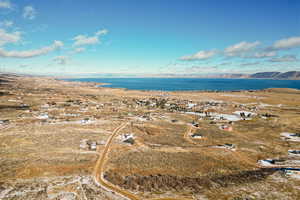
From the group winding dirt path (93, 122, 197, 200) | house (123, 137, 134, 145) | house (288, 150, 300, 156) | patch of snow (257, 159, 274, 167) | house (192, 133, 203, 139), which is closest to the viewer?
winding dirt path (93, 122, 197, 200)

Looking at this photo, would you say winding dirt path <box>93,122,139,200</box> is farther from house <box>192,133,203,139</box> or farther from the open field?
house <box>192,133,203,139</box>

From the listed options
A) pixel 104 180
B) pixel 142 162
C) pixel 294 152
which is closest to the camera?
pixel 104 180

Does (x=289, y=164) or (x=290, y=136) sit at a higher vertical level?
(x=290, y=136)

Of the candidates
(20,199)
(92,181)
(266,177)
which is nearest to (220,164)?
(266,177)

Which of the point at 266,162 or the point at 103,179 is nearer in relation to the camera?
the point at 103,179

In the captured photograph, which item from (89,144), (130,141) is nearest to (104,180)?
(89,144)

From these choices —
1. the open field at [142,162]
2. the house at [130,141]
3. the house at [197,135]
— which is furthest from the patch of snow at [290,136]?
the house at [130,141]

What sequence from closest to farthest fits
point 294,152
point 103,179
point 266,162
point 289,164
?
point 103,179 < point 289,164 < point 266,162 < point 294,152

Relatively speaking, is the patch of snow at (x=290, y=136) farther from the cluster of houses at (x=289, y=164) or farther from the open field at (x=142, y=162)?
the cluster of houses at (x=289, y=164)

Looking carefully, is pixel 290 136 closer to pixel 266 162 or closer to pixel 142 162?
pixel 266 162

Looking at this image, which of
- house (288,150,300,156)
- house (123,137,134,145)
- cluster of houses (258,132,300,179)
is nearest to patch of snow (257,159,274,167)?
cluster of houses (258,132,300,179)

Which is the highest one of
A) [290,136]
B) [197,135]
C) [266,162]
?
[290,136]

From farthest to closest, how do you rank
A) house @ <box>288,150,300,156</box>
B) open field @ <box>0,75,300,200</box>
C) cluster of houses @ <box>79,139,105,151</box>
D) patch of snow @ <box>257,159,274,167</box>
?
house @ <box>288,150,300,156</box>
cluster of houses @ <box>79,139,105,151</box>
patch of snow @ <box>257,159,274,167</box>
open field @ <box>0,75,300,200</box>
